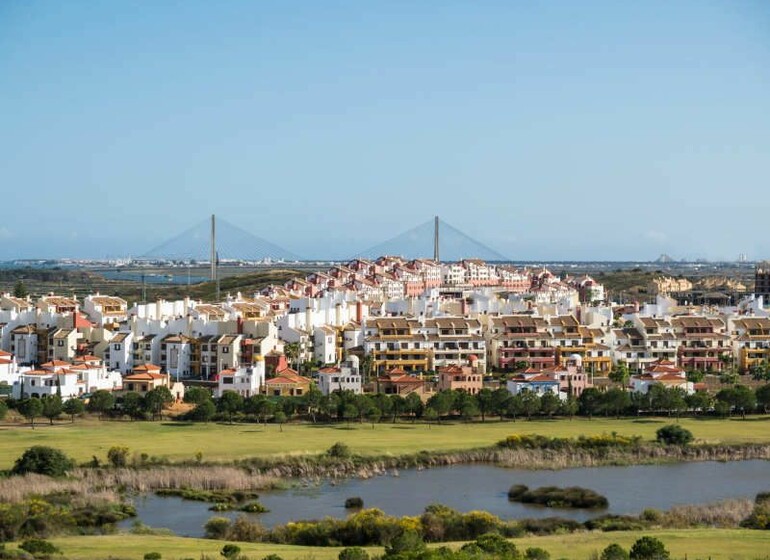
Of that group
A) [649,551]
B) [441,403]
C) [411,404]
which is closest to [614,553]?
[649,551]

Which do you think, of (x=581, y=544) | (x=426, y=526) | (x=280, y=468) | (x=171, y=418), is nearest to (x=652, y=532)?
(x=581, y=544)

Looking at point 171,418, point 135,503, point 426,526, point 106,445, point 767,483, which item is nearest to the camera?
point 426,526

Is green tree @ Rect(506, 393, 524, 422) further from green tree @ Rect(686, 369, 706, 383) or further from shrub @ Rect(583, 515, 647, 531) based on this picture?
shrub @ Rect(583, 515, 647, 531)

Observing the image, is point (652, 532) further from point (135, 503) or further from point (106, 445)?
point (106, 445)

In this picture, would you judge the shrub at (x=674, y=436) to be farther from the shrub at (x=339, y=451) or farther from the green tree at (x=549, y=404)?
the shrub at (x=339, y=451)

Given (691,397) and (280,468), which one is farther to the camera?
(691,397)

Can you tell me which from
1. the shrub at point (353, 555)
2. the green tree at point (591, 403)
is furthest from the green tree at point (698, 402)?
the shrub at point (353, 555)

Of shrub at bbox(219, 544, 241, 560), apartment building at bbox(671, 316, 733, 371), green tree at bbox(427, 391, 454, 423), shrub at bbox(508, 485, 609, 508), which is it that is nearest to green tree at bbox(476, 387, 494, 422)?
green tree at bbox(427, 391, 454, 423)
